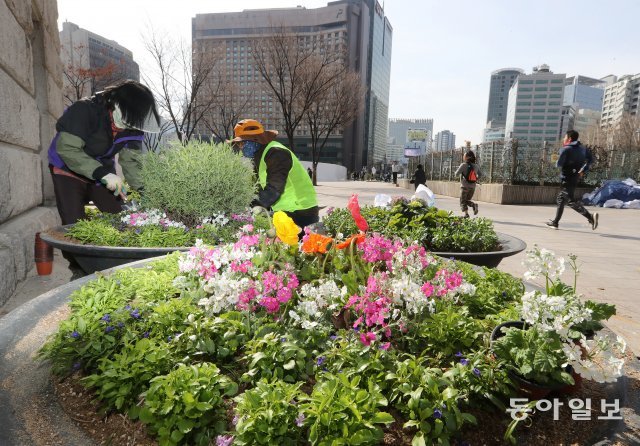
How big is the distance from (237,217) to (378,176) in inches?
2256

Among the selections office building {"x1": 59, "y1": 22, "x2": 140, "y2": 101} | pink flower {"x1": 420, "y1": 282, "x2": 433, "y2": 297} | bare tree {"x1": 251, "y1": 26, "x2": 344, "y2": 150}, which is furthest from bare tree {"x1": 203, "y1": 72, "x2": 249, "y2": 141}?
pink flower {"x1": 420, "y1": 282, "x2": 433, "y2": 297}

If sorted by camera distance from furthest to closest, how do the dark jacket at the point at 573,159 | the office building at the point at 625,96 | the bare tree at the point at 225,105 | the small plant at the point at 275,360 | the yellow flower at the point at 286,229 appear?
the office building at the point at 625,96, the bare tree at the point at 225,105, the dark jacket at the point at 573,159, the yellow flower at the point at 286,229, the small plant at the point at 275,360

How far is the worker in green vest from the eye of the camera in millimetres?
4266

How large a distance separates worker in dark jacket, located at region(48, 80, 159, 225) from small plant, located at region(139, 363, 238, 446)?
315 centimetres

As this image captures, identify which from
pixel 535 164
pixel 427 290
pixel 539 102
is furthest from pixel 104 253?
pixel 539 102

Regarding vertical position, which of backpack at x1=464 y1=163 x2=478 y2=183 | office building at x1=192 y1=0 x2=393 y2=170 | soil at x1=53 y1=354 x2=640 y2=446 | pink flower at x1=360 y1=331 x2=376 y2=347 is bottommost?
soil at x1=53 y1=354 x2=640 y2=446

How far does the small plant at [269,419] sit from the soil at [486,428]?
138 mm

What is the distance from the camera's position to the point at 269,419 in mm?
Answer: 1028

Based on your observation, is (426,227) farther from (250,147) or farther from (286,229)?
(286,229)

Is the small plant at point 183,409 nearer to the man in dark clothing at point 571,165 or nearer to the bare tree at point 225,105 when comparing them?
the man in dark clothing at point 571,165

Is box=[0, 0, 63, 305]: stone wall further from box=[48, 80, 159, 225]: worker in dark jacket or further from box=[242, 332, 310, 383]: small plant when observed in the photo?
box=[242, 332, 310, 383]: small plant

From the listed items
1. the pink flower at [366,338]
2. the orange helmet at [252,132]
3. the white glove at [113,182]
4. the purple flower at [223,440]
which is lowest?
the purple flower at [223,440]

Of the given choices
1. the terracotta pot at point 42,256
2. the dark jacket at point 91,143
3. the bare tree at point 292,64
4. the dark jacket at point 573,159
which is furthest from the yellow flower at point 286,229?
the bare tree at point 292,64

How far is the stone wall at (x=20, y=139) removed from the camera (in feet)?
12.9
